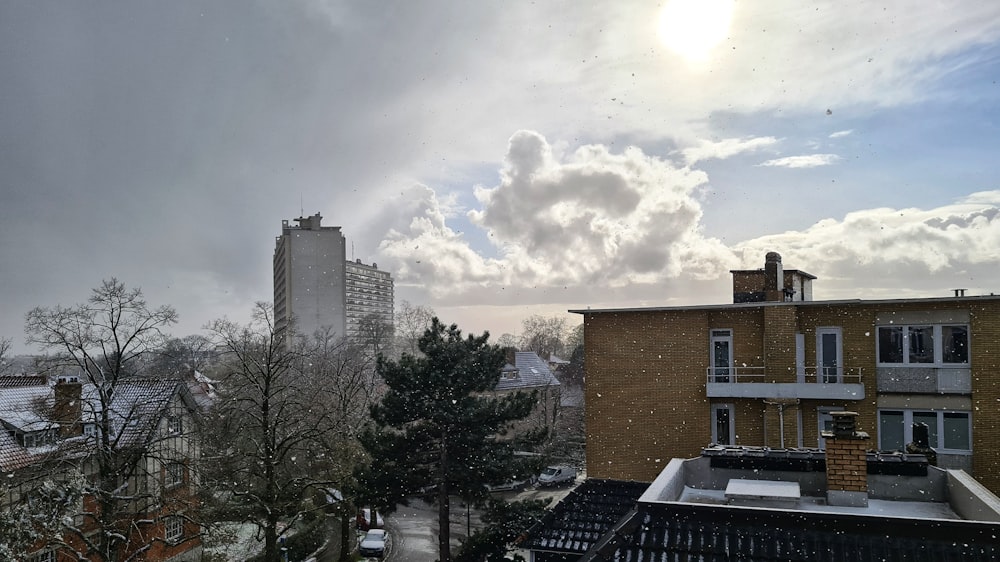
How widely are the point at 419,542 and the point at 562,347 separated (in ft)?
240

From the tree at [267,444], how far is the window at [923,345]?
16.6m

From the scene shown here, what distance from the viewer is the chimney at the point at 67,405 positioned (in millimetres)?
20531

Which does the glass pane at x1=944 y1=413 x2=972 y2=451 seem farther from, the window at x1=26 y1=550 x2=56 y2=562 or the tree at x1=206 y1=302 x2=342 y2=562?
the window at x1=26 y1=550 x2=56 y2=562

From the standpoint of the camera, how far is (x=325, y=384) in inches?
1395

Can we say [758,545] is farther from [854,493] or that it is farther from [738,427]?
[738,427]

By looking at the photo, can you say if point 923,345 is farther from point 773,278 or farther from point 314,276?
point 314,276

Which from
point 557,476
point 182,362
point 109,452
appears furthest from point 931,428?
point 182,362

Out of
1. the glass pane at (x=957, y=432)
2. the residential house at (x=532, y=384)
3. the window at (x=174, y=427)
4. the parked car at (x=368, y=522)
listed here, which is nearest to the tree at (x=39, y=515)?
the window at (x=174, y=427)

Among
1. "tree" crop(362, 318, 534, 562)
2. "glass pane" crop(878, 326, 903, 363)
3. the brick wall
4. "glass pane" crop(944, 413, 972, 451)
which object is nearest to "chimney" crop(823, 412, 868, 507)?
the brick wall

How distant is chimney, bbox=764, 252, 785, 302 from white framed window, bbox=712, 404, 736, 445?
13.1ft

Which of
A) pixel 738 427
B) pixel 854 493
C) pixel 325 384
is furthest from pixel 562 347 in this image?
pixel 854 493

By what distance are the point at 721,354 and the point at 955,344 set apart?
5523 millimetres

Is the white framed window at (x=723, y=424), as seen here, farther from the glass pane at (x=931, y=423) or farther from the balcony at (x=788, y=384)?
the glass pane at (x=931, y=423)

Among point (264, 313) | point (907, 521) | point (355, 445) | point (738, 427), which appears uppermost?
point (264, 313)
